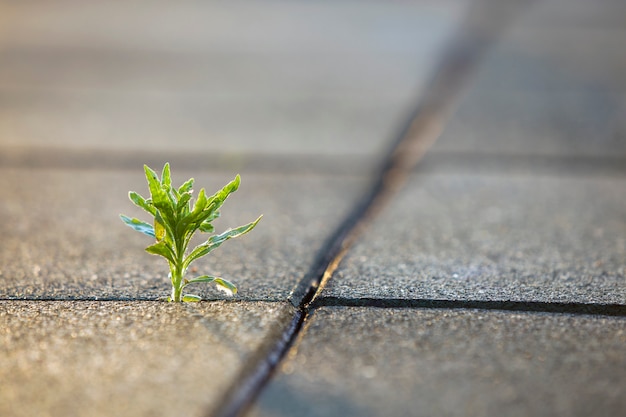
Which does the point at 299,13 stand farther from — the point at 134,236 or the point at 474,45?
the point at 134,236

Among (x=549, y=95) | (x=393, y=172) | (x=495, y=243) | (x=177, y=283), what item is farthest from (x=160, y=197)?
(x=549, y=95)

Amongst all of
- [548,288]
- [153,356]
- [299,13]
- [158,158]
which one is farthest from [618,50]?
[153,356]

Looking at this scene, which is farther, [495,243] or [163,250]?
[495,243]

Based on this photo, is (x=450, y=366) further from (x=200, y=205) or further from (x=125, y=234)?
(x=125, y=234)

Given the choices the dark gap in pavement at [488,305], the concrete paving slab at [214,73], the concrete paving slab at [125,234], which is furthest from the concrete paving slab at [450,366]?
the concrete paving slab at [214,73]

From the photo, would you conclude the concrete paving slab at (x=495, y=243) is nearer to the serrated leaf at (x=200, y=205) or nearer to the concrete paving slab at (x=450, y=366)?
the concrete paving slab at (x=450, y=366)

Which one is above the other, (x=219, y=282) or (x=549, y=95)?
(x=549, y=95)

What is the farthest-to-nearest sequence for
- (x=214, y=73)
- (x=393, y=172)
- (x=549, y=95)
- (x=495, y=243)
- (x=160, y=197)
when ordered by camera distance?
(x=214, y=73), (x=549, y=95), (x=393, y=172), (x=495, y=243), (x=160, y=197)

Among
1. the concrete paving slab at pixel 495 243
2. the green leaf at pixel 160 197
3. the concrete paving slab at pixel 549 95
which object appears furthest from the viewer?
the concrete paving slab at pixel 549 95

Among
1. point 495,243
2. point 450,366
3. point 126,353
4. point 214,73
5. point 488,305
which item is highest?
point 214,73
